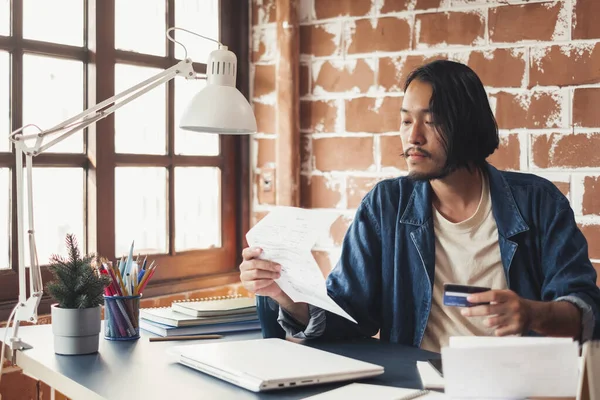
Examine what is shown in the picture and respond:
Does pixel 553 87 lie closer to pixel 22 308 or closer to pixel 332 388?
pixel 332 388

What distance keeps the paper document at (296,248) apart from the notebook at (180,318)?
0.23m

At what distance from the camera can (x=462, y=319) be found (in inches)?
71.8

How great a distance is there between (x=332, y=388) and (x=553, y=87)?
140cm

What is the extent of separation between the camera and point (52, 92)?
2332mm

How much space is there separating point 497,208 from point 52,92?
1391 mm

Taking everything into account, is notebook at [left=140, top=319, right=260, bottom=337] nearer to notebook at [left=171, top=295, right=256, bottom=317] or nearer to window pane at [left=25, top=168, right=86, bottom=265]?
notebook at [left=171, top=295, right=256, bottom=317]

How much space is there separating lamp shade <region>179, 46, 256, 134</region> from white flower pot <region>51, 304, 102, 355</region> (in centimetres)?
50

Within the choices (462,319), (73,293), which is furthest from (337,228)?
(73,293)

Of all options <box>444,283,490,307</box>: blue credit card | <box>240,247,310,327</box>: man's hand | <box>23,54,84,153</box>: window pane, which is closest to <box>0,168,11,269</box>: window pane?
<box>23,54,84,153</box>: window pane

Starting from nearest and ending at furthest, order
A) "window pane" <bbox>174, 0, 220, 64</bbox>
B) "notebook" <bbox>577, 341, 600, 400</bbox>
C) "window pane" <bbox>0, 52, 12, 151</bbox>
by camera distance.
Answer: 1. "notebook" <bbox>577, 341, 600, 400</bbox>
2. "window pane" <bbox>0, 52, 12, 151</bbox>
3. "window pane" <bbox>174, 0, 220, 64</bbox>

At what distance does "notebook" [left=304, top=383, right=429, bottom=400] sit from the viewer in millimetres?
1232

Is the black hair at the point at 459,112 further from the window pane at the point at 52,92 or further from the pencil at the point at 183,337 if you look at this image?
the window pane at the point at 52,92

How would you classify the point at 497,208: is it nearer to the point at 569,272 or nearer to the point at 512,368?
the point at 569,272

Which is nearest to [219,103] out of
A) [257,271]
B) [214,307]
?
[257,271]
